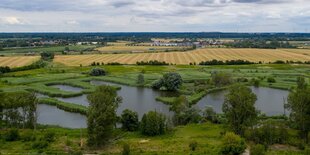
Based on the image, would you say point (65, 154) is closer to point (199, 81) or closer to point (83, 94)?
point (83, 94)

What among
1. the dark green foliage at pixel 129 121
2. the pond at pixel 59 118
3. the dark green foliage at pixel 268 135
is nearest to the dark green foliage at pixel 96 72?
the pond at pixel 59 118

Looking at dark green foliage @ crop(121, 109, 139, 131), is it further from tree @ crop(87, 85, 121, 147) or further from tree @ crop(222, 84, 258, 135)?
tree @ crop(222, 84, 258, 135)

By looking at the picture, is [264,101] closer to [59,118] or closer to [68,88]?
[59,118]

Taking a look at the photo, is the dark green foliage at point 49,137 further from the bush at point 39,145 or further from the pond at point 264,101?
the pond at point 264,101

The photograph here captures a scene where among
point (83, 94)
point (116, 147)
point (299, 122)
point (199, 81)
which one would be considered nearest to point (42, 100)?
point (83, 94)

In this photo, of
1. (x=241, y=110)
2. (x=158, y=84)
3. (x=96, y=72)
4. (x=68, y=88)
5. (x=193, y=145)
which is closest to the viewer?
(x=193, y=145)

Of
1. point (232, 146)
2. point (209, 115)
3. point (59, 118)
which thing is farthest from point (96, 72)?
point (232, 146)
